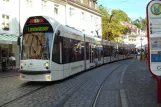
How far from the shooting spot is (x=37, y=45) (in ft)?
44.6

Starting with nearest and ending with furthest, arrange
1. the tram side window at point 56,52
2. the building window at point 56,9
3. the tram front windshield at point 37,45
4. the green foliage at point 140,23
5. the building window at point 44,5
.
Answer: the tram front windshield at point 37,45, the tram side window at point 56,52, the building window at point 44,5, the building window at point 56,9, the green foliage at point 140,23

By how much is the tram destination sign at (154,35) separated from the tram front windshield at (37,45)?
251 inches

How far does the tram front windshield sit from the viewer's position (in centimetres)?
1353

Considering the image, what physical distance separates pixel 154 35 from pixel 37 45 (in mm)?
6851

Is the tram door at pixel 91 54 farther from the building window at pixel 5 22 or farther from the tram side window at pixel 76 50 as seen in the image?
the building window at pixel 5 22

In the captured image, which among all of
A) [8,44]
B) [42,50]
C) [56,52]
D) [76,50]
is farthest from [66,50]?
[8,44]

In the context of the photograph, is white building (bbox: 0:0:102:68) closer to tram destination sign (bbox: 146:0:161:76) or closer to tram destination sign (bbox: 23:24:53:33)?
tram destination sign (bbox: 23:24:53:33)

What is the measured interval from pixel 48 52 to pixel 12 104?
4803mm

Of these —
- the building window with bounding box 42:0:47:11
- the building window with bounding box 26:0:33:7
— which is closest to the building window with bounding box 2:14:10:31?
the building window with bounding box 26:0:33:7

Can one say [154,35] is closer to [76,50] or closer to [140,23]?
[76,50]

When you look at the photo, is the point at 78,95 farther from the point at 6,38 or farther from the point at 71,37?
the point at 6,38

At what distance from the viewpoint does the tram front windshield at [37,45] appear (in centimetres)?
1353

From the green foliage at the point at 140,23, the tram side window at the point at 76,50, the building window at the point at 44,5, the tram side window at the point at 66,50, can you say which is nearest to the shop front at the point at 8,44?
the building window at the point at 44,5

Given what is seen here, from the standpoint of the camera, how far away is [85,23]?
5172 centimetres
